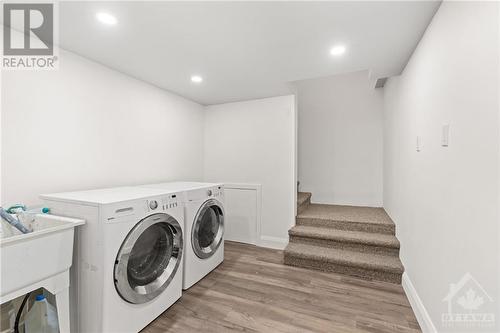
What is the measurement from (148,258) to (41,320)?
630 mm

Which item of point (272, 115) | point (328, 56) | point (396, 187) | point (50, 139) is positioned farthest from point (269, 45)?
point (396, 187)

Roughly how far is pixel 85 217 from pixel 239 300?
136 centimetres

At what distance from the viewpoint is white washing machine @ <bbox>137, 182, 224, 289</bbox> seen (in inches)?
77.9

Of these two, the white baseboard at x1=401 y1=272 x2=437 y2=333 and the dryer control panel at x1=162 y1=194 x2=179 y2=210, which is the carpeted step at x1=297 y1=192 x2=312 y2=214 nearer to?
the white baseboard at x1=401 y1=272 x2=437 y2=333

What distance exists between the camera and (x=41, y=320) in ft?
4.13

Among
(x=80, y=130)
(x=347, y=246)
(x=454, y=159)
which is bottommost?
(x=347, y=246)

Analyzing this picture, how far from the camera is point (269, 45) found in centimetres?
169

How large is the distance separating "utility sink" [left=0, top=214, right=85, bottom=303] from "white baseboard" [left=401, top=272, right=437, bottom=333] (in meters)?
2.23

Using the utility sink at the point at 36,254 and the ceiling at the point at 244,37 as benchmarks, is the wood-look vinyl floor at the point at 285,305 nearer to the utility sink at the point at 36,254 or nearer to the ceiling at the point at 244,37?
the utility sink at the point at 36,254

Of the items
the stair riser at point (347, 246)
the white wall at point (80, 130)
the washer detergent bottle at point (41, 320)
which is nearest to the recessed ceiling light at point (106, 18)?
the white wall at point (80, 130)

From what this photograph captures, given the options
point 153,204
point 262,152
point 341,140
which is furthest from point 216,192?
point 341,140

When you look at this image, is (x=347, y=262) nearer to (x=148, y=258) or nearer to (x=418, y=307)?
(x=418, y=307)

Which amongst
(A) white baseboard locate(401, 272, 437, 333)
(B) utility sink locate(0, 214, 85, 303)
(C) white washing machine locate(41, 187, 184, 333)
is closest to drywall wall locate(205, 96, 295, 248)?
(A) white baseboard locate(401, 272, 437, 333)

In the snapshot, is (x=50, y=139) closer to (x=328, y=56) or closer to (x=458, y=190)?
(x=328, y=56)
